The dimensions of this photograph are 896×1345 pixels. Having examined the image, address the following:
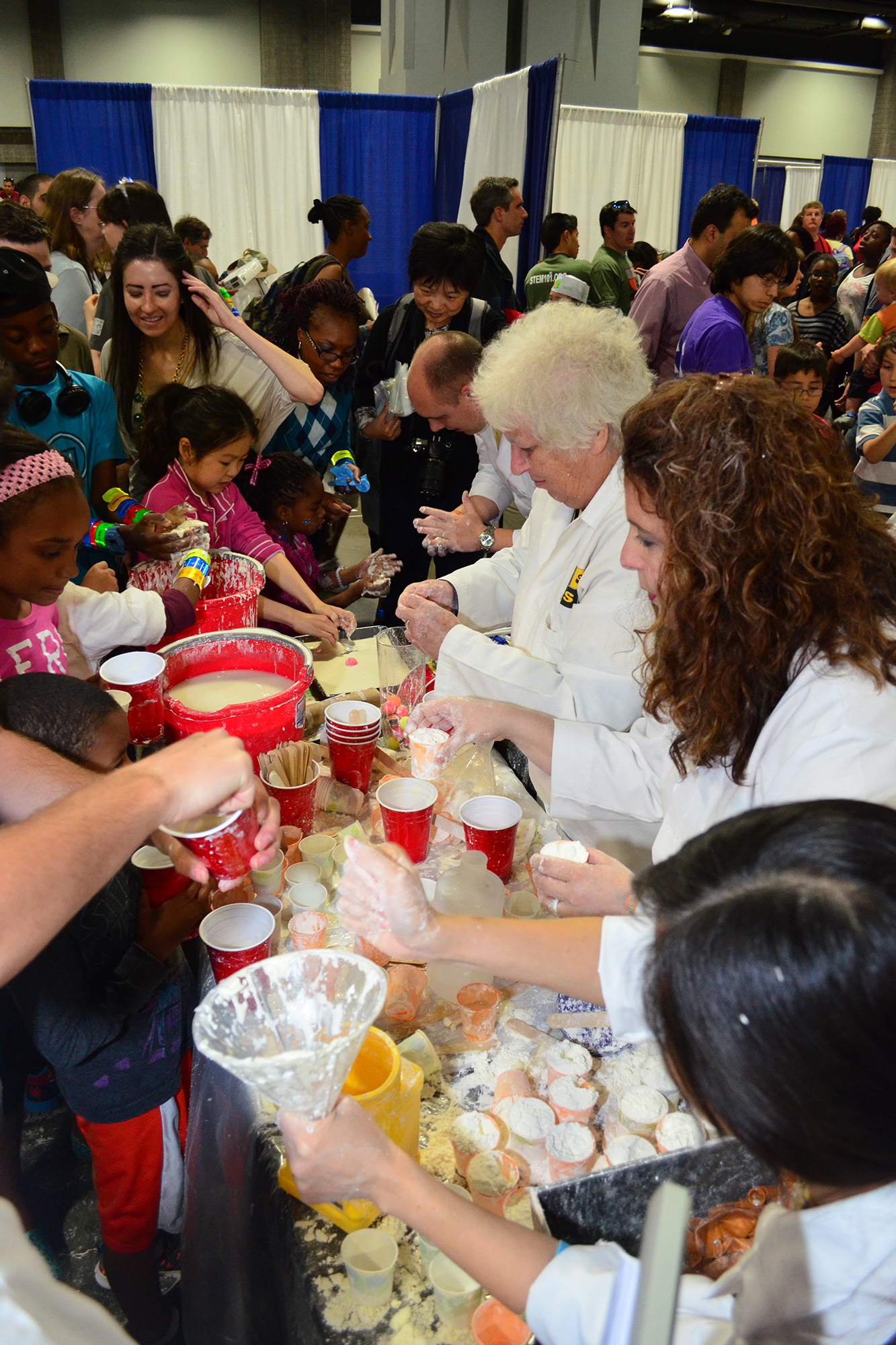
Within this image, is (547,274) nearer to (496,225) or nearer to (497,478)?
(496,225)

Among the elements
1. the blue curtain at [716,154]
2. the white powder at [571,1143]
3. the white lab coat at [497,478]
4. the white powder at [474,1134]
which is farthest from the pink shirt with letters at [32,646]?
the blue curtain at [716,154]

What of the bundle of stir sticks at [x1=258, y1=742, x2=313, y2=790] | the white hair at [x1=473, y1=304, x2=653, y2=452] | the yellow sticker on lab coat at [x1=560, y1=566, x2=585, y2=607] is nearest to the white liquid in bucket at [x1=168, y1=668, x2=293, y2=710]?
the bundle of stir sticks at [x1=258, y1=742, x2=313, y2=790]

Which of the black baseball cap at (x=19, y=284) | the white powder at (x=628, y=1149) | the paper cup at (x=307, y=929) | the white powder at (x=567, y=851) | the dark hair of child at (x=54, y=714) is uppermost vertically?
the black baseball cap at (x=19, y=284)

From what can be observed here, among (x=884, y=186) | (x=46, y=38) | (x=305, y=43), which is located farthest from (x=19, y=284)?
(x=884, y=186)

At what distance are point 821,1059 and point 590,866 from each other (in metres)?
0.90

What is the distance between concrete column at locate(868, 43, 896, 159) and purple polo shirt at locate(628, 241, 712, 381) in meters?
16.7

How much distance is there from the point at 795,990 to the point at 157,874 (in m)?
1.41

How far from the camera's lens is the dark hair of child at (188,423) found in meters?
3.22

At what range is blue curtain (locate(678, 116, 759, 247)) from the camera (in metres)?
11.1

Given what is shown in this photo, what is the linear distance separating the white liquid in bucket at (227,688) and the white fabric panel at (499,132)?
634cm

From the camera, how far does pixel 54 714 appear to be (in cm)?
174

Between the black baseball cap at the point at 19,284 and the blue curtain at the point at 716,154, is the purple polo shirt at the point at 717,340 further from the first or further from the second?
the blue curtain at the point at 716,154

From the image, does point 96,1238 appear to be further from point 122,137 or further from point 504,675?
point 122,137

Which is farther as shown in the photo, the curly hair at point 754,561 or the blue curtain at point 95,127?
the blue curtain at point 95,127
